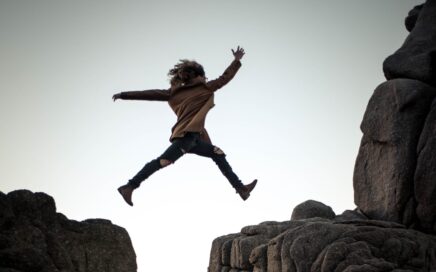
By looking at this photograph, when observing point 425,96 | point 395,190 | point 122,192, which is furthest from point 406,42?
point 122,192

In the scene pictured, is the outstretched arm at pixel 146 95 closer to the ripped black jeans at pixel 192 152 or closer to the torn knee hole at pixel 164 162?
the ripped black jeans at pixel 192 152

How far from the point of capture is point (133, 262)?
9.88 m

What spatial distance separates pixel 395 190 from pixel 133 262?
39.1ft

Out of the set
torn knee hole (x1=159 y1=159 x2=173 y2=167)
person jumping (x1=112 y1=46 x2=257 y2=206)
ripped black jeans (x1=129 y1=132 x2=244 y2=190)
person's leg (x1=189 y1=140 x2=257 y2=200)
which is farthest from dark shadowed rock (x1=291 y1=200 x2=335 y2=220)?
torn knee hole (x1=159 y1=159 x2=173 y2=167)

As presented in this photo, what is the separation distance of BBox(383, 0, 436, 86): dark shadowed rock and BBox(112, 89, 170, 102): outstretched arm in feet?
34.7

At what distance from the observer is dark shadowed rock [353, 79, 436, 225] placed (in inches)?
741

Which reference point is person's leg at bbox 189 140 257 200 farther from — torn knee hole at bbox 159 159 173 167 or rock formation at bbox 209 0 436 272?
rock formation at bbox 209 0 436 272

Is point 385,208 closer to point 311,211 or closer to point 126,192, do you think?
point 311,211

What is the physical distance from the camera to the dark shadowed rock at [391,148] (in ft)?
61.7

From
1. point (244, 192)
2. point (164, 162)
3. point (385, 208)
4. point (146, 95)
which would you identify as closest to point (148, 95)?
point (146, 95)

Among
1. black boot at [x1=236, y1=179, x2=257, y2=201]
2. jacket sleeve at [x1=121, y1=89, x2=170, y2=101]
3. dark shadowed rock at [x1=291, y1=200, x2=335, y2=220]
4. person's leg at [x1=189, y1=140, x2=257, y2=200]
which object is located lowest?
dark shadowed rock at [x1=291, y1=200, x2=335, y2=220]

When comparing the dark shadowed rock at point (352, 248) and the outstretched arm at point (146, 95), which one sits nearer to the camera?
the outstretched arm at point (146, 95)

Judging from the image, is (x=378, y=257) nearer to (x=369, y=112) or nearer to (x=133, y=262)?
(x=369, y=112)

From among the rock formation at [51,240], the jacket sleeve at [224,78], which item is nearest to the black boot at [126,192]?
the rock formation at [51,240]
